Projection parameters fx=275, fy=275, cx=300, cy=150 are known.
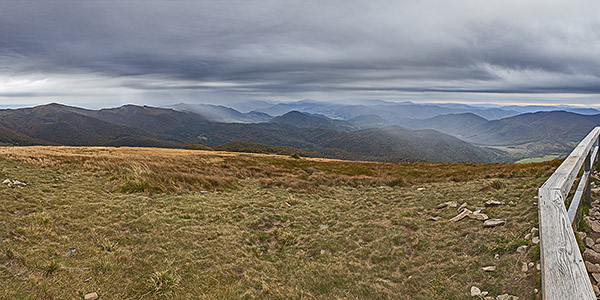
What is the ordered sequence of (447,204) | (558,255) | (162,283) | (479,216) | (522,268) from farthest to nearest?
1. (447,204)
2. (479,216)
3. (162,283)
4. (522,268)
5. (558,255)

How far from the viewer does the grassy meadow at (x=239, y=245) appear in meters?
5.74

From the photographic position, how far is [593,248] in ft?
15.1

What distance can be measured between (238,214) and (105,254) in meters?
5.00

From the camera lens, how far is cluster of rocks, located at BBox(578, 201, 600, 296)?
3.86 meters

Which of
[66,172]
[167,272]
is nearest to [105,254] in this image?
[167,272]

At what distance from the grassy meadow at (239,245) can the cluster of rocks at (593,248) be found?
752mm

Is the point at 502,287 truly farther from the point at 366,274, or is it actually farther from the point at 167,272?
the point at 167,272

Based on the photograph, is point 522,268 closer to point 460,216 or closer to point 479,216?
point 479,216

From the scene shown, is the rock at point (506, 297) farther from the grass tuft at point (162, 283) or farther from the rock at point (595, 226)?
the grass tuft at point (162, 283)

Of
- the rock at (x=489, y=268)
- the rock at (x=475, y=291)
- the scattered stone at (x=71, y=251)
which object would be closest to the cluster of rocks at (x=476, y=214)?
the rock at (x=489, y=268)

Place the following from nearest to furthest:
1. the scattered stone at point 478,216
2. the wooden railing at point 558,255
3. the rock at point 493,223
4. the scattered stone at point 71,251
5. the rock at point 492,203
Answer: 1. the wooden railing at point 558,255
2. the scattered stone at point 71,251
3. the rock at point 493,223
4. the scattered stone at point 478,216
5. the rock at point 492,203

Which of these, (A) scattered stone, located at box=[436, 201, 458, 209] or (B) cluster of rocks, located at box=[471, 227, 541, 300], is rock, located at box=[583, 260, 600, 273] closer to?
(B) cluster of rocks, located at box=[471, 227, 541, 300]

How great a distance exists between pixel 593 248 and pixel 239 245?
7.81 meters

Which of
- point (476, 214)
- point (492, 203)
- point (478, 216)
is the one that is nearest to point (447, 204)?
point (492, 203)
